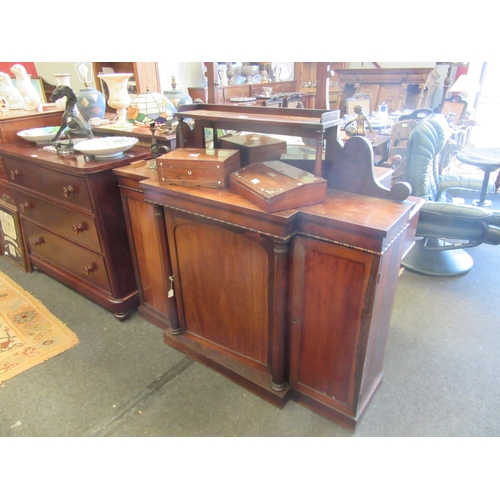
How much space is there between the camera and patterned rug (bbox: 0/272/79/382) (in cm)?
180

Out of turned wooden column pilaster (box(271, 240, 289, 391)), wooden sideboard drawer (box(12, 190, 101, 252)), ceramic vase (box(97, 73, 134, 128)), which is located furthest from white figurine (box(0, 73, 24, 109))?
turned wooden column pilaster (box(271, 240, 289, 391))

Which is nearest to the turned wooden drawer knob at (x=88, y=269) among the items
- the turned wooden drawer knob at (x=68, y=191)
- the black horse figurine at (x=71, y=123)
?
the turned wooden drawer knob at (x=68, y=191)

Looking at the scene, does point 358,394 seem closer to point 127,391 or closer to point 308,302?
point 308,302

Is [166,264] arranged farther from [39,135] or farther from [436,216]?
[436,216]

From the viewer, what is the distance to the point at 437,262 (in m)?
2.51

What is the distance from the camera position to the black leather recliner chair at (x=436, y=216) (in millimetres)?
2062

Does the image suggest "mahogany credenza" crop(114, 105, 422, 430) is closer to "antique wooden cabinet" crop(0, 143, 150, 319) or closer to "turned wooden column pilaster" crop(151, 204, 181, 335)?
"turned wooden column pilaster" crop(151, 204, 181, 335)

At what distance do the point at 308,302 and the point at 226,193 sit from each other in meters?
0.49

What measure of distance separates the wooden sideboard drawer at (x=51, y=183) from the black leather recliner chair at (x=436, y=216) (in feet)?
6.09

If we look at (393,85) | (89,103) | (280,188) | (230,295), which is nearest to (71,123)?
(89,103)

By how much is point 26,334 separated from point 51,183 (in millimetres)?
836

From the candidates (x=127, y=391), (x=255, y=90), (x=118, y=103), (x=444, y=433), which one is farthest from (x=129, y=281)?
(x=255, y=90)

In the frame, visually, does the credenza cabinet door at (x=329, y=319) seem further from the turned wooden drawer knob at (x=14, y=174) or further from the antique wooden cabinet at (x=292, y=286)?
the turned wooden drawer knob at (x=14, y=174)

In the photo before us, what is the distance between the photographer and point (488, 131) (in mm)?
4715
